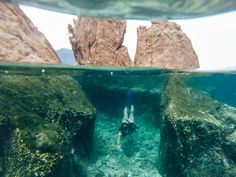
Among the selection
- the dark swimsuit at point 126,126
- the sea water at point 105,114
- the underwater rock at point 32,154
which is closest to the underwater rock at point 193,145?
the sea water at point 105,114

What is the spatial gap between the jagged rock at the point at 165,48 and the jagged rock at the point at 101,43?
4.45ft

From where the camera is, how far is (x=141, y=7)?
4.30 m

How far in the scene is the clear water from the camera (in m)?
4.06

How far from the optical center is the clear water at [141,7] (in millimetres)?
4059

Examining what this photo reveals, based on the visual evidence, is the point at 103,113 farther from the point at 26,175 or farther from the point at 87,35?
the point at 26,175

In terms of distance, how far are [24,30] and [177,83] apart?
9711 millimetres

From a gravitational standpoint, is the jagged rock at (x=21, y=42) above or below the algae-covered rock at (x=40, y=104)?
above

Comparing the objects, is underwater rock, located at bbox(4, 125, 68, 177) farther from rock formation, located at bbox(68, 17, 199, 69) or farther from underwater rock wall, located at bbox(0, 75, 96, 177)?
rock formation, located at bbox(68, 17, 199, 69)

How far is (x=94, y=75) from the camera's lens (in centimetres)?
2008

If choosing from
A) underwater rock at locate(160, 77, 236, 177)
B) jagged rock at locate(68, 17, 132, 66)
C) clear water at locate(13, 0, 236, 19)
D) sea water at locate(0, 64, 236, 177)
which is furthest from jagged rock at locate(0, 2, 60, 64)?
clear water at locate(13, 0, 236, 19)

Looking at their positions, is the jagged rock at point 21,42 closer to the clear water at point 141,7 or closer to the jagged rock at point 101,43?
the jagged rock at point 101,43

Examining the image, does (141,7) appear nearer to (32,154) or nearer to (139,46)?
(32,154)

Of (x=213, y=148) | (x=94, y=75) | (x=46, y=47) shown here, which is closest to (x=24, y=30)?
(x=46, y=47)

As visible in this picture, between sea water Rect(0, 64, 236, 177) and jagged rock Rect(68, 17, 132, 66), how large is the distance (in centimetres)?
75
